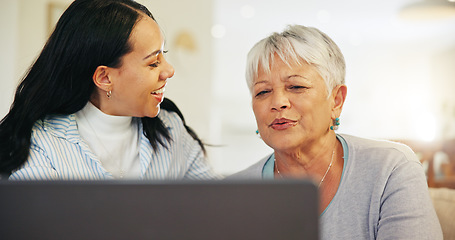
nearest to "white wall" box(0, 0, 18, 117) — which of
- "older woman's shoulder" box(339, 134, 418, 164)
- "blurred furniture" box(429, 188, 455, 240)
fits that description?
"older woman's shoulder" box(339, 134, 418, 164)

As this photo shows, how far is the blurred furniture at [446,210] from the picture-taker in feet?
4.38

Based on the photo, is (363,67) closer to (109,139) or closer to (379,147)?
(379,147)

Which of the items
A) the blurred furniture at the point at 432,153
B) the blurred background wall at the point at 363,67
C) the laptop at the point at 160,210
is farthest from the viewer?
the blurred background wall at the point at 363,67

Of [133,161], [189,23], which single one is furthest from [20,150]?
[189,23]

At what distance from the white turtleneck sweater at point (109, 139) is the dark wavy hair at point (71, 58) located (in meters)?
0.08

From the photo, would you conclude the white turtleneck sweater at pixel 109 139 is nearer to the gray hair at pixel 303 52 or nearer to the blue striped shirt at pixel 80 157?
the blue striped shirt at pixel 80 157

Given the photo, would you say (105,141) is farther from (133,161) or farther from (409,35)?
(409,35)

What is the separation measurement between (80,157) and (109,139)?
13 centimetres

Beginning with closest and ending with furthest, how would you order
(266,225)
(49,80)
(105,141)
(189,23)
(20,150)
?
1. (266,225)
2. (20,150)
3. (49,80)
4. (105,141)
5. (189,23)

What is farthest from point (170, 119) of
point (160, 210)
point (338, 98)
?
point (160, 210)

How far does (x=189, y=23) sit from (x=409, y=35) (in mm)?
3900

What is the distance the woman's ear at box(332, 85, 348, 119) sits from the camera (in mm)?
1359

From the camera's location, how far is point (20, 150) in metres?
1.19

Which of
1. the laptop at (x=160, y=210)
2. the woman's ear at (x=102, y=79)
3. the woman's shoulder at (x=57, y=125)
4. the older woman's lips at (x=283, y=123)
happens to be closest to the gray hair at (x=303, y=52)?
the older woman's lips at (x=283, y=123)
